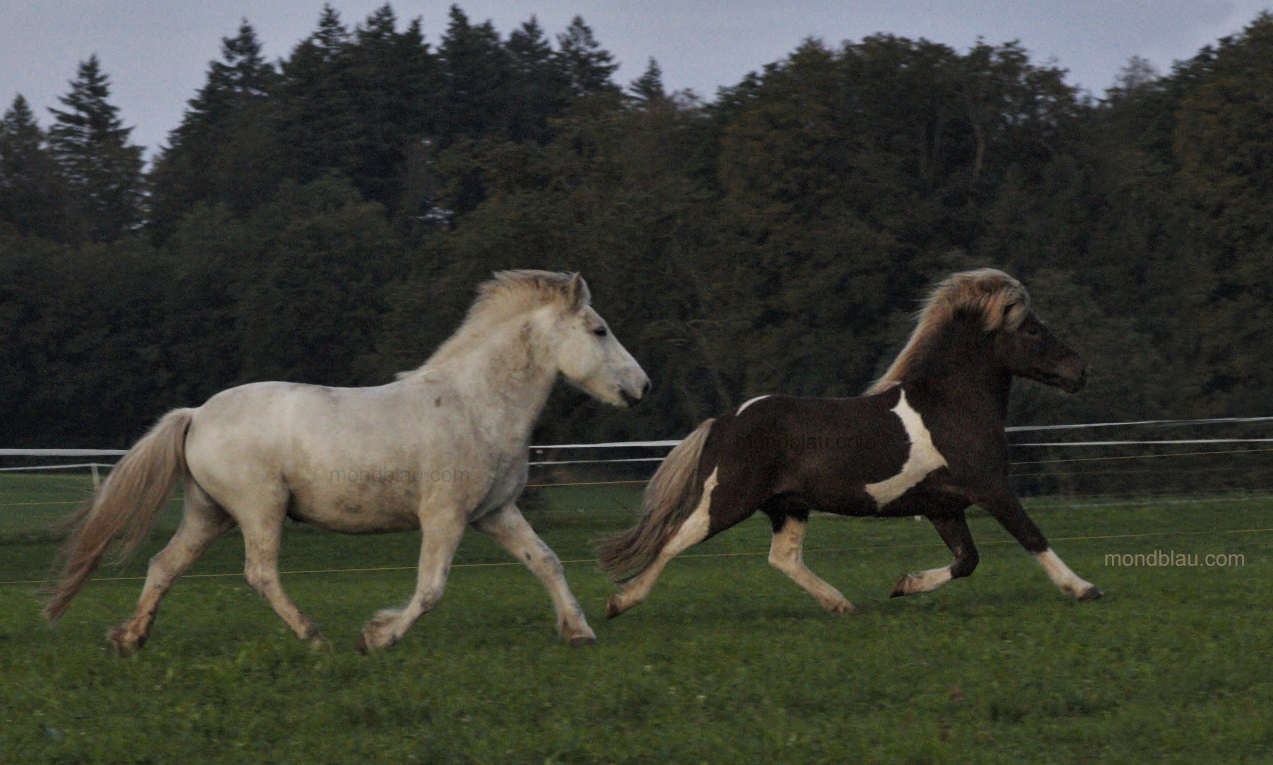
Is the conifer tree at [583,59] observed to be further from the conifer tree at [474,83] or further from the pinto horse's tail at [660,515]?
the pinto horse's tail at [660,515]

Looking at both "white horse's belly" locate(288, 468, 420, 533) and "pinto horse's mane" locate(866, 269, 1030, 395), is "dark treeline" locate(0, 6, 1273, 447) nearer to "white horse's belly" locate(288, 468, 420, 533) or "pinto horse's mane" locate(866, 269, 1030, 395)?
"pinto horse's mane" locate(866, 269, 1030, 395)

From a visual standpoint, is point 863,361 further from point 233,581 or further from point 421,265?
point 233,581

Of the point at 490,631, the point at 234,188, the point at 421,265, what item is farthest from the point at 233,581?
the point at 234,188

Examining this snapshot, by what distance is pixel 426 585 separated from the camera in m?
7.21

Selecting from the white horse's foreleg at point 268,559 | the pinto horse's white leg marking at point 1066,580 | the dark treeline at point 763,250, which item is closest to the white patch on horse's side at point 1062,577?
the pinto horse's white leg marking at point 1066,580

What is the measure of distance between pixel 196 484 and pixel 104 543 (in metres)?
0.51

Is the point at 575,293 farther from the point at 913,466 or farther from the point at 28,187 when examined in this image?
the point at 28,187

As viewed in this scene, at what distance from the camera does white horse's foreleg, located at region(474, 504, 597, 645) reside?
7.48 m

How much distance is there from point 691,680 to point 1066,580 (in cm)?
308

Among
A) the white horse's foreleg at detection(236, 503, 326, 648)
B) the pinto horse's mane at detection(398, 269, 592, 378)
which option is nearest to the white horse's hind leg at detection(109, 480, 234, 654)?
the white horse's foreleg at detection(236, 503, 326, 648)

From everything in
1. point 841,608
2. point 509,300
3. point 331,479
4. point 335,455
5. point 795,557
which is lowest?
point 841,608

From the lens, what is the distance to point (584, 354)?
25.6ft

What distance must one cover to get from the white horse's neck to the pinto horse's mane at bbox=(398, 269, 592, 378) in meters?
0.05

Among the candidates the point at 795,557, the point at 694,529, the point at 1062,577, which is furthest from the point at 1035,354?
the point at 694,529
